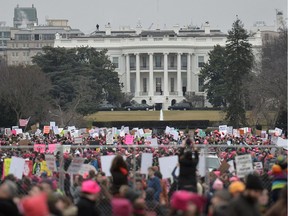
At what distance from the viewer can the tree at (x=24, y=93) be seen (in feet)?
254

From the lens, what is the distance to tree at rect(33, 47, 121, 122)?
95.2 m

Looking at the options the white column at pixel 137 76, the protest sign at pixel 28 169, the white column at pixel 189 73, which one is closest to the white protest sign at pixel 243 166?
the protest sign at pixel 28 169

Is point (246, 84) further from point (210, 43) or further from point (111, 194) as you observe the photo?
point (210, 43)

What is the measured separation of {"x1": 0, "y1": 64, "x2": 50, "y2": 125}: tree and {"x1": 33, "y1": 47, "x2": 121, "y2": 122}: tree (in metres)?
3.40

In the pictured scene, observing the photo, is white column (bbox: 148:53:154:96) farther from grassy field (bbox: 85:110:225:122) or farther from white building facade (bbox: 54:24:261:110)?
grassy field (bbox: 85:110:225:122)

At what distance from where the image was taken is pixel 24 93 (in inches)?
3211

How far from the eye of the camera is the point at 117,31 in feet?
646

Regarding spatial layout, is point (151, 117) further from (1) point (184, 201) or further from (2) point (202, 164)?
(1) point (184, 201)

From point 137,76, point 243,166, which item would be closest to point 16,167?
point 243,166

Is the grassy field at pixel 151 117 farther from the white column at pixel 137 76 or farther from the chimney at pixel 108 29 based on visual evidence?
the chimney at pixel 108 29

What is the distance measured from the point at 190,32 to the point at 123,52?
67.0 ft

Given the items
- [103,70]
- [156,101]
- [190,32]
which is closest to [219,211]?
[103,70]

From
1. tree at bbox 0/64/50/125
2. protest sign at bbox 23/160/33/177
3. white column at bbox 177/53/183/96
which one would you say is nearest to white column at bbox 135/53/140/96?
white column at bbox 177/53/183/96

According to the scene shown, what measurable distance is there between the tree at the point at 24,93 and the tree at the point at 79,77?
3.40 meters
